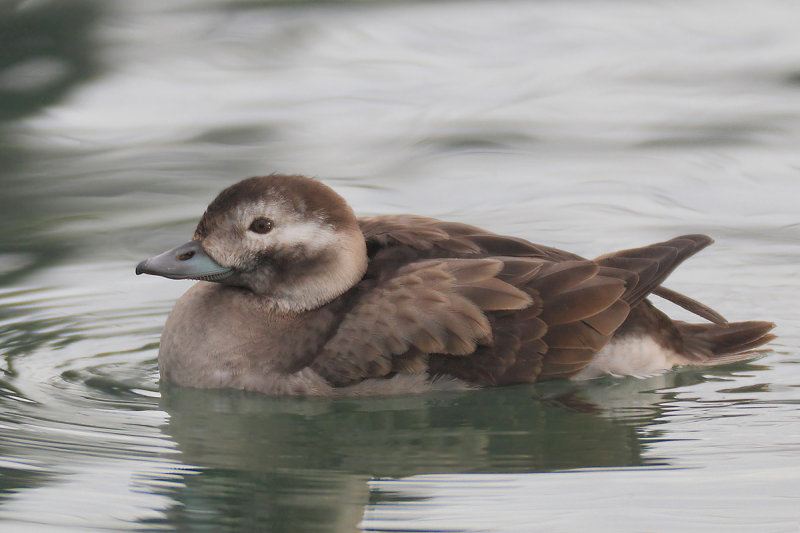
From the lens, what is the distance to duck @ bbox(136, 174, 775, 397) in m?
6.63

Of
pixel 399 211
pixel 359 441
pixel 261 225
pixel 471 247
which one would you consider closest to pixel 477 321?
pixel 471 247

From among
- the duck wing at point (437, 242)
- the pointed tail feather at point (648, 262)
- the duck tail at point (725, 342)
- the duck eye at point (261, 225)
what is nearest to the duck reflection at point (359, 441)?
the duck tail at point (725, 342)

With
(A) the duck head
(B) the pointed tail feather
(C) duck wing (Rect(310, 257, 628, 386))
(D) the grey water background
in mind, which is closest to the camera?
(D) the grey water background

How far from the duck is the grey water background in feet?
0.46

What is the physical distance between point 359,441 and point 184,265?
1185 mm

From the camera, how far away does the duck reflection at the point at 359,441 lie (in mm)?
5441

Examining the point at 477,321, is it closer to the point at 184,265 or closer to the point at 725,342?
the point at 184,265

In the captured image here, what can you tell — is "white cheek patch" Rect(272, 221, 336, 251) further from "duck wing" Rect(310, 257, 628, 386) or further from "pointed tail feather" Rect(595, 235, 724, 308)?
"pointed tail feather" Rect(595, 235, 724, 308)

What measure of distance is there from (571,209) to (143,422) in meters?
4.07

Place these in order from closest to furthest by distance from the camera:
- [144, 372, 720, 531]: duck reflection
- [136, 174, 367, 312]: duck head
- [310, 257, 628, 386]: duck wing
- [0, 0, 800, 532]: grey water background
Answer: [144, 372, 720, 531]: duck reflection, [0, 0, 800, 532]: grey water background, [310, 257, 628, 386]: duck wing, [136, 174, 367, 312]: duck head

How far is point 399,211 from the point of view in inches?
385

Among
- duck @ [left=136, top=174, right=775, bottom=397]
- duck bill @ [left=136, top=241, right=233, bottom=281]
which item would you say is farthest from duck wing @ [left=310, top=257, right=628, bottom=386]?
duck bill @ [left=136, top=241, right=233, bottom=281]

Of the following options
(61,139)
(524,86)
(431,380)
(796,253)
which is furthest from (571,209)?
(61,139)

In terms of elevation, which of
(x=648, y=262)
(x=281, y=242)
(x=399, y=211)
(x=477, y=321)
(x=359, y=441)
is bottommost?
(x=359, y=441)
